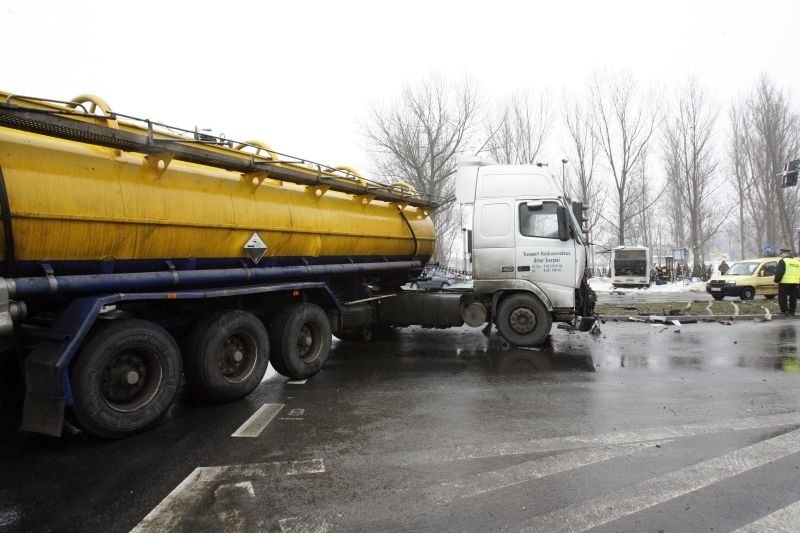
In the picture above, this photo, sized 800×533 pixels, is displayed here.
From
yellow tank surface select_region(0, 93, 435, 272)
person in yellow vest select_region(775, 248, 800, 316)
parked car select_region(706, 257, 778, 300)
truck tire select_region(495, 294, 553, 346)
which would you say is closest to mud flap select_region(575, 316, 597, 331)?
truck tire select_region(495, 294, 553, 346)

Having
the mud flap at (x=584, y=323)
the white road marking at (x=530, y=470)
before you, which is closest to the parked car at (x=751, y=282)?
the mud flap at (x=584, y=323)

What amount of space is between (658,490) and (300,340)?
491 centimetres

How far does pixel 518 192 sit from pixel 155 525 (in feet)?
24.9

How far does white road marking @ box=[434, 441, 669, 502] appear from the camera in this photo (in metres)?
3.45

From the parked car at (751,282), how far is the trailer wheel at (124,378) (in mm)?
20238

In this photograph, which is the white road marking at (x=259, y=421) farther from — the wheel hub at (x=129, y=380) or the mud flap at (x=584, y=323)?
the mud flap at (x=584, y=323)

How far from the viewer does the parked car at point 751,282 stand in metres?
18.1

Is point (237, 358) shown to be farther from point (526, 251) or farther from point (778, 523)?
point (526, 251)

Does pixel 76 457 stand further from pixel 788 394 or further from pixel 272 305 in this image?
pixel 788 394

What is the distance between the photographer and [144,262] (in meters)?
5.03

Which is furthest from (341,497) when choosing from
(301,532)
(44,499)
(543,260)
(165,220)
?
(543,260)

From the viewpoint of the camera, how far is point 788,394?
571cm

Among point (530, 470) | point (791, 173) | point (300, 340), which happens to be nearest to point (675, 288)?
point (791, 173)

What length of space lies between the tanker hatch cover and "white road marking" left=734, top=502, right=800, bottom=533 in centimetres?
521
